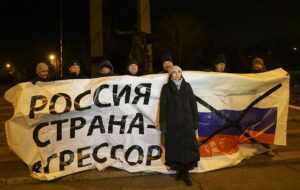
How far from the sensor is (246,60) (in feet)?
192

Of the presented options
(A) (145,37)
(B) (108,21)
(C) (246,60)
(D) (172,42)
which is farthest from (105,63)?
(C) (246,60)

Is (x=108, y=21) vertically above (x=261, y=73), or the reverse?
(x=108, y=21)

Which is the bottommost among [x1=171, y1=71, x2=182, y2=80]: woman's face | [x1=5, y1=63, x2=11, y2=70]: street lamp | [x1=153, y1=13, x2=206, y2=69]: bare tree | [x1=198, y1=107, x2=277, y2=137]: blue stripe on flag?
[x1=198, y1=107, x2=277, y2=137]: blue stripe on flag

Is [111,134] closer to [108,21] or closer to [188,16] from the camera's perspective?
[108,21]

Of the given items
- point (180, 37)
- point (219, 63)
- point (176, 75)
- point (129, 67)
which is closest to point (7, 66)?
point (180, 37)

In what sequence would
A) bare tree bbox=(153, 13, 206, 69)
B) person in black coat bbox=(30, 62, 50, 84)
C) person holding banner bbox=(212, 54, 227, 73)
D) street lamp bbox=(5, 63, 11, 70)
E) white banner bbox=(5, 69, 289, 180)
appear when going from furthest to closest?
street lamp bbox=(5, 63, 11, 70)
bare tree bbox=(153, 13, 206, 69)
person holding banner bbox=(212, 54, 227, 73)
person in black coat bbox=(30, 62, 50, 84)
white banner bbox=(5, 69, 289, 180)

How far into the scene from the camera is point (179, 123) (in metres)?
6.14

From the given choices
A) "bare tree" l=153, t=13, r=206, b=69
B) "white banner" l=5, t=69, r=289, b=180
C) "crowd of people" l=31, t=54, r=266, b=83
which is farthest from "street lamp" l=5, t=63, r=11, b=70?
"white banner" l=5, t=69, r=289, b=180

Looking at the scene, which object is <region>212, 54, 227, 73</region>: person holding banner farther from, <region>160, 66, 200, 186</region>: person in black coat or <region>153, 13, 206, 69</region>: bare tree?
<region>153, 13, 206, 69</region>: bare tree

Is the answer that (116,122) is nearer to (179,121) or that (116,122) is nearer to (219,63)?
(179,121)

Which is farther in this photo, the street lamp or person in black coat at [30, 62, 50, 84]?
the street lamp

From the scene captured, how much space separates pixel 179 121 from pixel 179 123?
3 cm

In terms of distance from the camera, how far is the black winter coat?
6160 millimetres

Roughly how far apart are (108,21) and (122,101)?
7.17 metres
